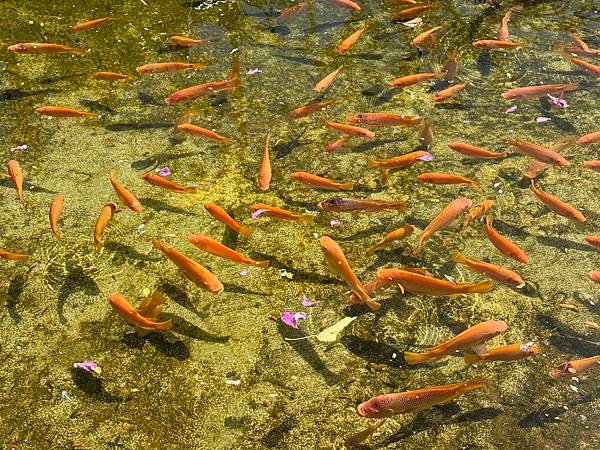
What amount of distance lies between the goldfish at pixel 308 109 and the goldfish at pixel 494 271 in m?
1.72

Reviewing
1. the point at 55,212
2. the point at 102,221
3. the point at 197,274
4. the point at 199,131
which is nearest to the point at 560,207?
the point at 197,274

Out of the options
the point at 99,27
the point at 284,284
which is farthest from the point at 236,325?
the point at 99,27

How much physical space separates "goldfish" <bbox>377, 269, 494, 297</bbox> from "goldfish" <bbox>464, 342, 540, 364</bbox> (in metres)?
0.28

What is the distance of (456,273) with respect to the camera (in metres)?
3.37

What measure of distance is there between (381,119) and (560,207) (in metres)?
1.27

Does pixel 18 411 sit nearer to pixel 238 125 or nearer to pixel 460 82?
pixel 238 125

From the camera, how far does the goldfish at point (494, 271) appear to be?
A: 3.12 meters

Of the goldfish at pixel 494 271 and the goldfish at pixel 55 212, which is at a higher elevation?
the goldfish at pixel 55 212

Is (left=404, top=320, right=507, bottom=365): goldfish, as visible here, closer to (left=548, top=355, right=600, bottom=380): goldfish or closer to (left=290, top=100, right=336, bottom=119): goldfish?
(left=548, top=355, right=600, bottom=380): goldfish

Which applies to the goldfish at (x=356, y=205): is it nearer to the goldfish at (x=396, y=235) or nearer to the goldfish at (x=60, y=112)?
the goldfish at (x=396, y=235)

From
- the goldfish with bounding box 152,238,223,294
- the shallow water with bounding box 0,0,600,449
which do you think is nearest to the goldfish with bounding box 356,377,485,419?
the shallow water with bounding box 0,0,600,449

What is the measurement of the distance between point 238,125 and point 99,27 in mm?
1914

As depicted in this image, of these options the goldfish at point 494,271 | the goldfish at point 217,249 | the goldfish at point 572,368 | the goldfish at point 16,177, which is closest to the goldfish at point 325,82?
the goldfish at point 217,249

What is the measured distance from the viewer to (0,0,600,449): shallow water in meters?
2.73
